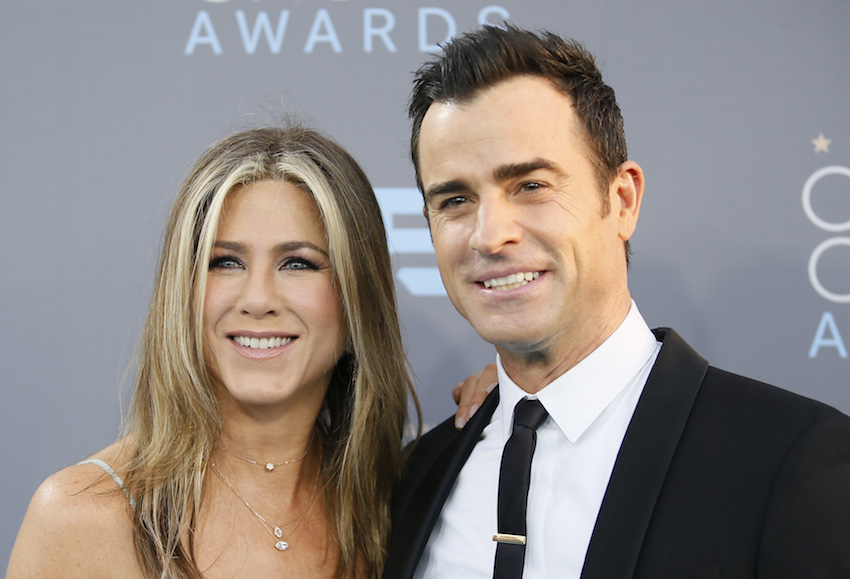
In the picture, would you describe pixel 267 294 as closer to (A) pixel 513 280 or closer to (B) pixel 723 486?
(A) pixel 513 280

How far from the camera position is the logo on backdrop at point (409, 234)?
8.61ft

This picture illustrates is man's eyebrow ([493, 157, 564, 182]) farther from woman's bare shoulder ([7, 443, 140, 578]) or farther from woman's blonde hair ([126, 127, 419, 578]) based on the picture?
woman's bare shoulder ([7, 443, 140, 578])

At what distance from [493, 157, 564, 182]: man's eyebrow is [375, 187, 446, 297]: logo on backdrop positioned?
3.40ft

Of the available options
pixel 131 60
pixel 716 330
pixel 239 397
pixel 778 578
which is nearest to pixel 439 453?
pixel 239 397

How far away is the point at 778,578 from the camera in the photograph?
1.22m

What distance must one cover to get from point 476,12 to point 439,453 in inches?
58.3

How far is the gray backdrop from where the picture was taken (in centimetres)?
248

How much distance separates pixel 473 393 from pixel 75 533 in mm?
965

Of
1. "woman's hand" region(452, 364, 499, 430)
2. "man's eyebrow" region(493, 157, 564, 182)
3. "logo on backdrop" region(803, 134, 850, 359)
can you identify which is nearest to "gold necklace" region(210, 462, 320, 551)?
"woman's hand" region(452, 364, 499, 430)

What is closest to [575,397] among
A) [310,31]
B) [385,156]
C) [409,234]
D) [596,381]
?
[596,381]

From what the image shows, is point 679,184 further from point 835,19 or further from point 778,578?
point 778,578

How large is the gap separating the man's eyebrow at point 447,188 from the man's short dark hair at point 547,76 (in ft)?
0.63

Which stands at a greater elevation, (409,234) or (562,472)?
(409,234)

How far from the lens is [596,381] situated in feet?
5.23
